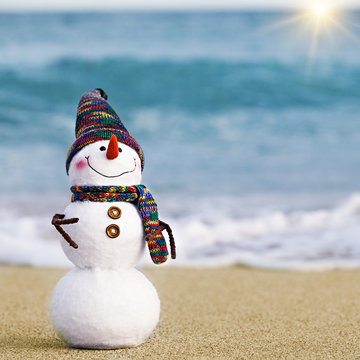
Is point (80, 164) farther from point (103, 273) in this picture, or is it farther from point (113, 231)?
point (103, 273)

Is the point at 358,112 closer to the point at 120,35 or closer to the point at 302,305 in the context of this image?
the point at 120,35

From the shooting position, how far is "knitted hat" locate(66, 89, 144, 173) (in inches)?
107

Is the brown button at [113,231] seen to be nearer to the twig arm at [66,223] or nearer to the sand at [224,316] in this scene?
the twig arm at [66,223]

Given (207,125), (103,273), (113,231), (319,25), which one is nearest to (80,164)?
(113,231)

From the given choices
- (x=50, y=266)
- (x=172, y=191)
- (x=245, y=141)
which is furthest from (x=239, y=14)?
(x=50, y=266)

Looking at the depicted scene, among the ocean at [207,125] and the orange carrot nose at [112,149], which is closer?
the orange carrot nose at [112,149]

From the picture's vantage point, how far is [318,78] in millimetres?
11602

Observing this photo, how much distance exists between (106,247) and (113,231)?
0.25 feet

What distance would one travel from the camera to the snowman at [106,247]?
2596 millimetres

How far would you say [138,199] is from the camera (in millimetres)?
2703

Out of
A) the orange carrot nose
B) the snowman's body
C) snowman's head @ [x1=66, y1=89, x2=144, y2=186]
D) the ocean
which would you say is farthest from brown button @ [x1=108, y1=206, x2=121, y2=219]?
the ocean

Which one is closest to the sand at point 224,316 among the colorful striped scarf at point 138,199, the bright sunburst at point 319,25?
the colorful striped scarf at point 138,199

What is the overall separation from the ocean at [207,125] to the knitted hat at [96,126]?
2.47 m

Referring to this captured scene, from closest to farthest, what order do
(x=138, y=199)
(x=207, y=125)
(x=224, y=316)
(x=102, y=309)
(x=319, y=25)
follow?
1. (x=102, y=309)
2. (x=138, y=199)
3. (x=224, y=316)
4. (x=207, y=125)
5. (x=319, y=25)
